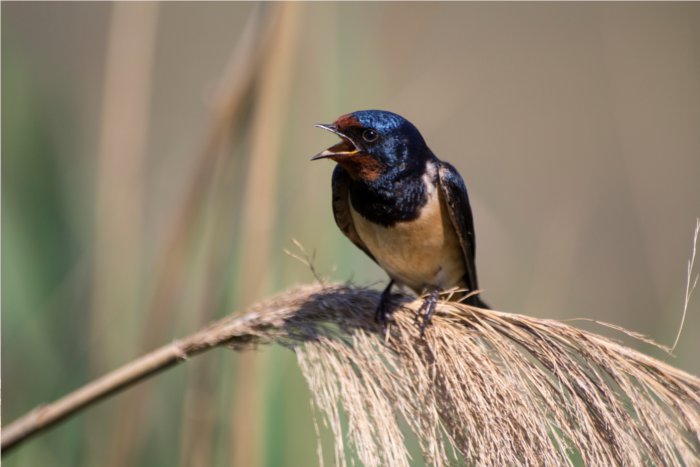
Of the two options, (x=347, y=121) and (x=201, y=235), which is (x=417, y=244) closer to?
(x=347, y=121)

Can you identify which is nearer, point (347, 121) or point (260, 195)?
point (260, 195)

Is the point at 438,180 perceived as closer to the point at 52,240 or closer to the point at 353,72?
the point at 353,72

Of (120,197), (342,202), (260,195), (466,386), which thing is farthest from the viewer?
(342,202)

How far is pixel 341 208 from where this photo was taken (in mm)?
2188

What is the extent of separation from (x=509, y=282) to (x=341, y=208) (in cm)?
75

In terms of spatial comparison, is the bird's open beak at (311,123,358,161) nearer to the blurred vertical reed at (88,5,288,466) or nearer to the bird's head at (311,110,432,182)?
the bird's head at (311,110,432,182)

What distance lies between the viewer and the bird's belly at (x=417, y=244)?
2096 millimetres

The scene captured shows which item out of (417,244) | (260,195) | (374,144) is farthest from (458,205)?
(260,195)

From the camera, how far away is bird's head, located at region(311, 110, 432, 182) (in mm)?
1972

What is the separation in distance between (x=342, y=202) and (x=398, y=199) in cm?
18

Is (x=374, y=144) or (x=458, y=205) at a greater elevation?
(x=374, y=144)

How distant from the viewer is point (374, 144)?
2.01 meters

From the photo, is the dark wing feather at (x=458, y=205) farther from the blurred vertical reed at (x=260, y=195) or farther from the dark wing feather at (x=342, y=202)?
the blurred vertical reed at (x=260, y=195)

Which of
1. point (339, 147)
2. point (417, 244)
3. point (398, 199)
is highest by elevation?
point (339, 147)
